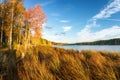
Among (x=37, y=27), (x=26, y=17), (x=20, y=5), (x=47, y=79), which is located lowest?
(x=47, y=79)

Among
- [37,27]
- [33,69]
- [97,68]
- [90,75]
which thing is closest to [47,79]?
[33,69]

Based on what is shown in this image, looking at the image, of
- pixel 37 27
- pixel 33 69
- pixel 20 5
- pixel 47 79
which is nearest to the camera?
pixel 47 79

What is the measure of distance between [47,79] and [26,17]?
2729 cm

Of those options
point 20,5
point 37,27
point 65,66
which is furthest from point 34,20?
point 65,66

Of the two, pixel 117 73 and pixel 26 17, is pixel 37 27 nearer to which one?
pixel 26 17

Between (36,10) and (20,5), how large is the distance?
159 inches

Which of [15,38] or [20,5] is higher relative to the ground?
[20,5]

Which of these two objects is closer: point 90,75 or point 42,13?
point 90,75

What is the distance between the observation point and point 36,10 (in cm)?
3005

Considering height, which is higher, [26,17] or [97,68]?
[26,17]

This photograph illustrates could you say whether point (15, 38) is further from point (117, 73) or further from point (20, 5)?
point (117, 73)

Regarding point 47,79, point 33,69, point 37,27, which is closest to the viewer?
point 47,79

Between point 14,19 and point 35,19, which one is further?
point 14,19

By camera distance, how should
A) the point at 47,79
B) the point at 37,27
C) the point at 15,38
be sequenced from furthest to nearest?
the point at 15,38 → the point at 37,27 → the point at 47,79
